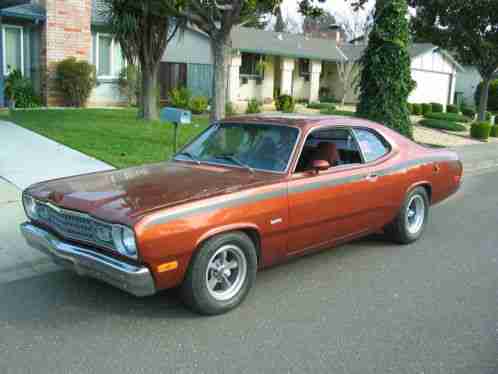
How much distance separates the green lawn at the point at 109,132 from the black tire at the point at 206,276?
5573 millimetres

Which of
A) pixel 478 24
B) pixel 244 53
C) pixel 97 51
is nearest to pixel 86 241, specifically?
pixel 97 51

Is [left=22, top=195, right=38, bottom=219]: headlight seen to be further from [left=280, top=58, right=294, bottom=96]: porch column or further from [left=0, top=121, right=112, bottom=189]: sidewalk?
[left=280, top=58, right=294, bottom=96]: porch column

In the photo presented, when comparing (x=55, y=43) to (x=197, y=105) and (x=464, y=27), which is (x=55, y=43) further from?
(x=464, y=27)

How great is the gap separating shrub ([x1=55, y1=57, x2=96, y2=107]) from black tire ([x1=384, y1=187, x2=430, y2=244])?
15.0 m

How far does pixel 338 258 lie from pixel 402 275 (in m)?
0.73

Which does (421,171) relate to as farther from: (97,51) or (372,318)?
(97,51)

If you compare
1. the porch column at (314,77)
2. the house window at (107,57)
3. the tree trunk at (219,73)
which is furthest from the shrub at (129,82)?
the porch column at (314,77)

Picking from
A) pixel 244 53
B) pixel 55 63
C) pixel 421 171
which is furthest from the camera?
pixel 244 53

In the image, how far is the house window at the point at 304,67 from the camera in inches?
1354

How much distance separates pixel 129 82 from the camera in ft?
69.5

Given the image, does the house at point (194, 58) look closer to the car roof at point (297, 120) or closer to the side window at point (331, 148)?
the car roof at point (297, 120)

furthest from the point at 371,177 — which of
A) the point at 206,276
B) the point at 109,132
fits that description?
the point at 109,132

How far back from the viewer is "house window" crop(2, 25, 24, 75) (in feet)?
62.3

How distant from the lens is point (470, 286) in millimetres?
5039
